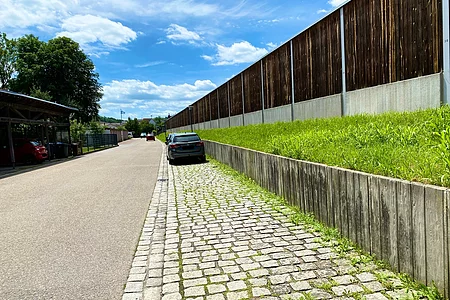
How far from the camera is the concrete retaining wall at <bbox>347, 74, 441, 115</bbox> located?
21.2 ft

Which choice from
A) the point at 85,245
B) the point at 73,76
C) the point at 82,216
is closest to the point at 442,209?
the point at 85,245

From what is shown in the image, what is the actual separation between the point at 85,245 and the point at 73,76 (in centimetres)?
4419

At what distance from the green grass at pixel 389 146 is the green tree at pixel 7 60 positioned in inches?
2100

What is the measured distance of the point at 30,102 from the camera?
21.3m

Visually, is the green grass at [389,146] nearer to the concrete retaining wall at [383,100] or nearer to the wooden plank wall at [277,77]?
the concrete retaining wall at [383,100]

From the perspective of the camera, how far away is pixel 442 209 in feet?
8.93

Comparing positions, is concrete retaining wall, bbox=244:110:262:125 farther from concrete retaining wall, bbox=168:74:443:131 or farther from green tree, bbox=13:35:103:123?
green tree, bbox=13:35:103:123

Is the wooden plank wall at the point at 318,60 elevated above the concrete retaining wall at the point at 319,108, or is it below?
above

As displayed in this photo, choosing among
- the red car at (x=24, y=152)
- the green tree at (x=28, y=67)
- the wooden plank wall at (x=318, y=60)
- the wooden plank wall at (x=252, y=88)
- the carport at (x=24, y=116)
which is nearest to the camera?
the wooden plank wall at (x=318, y=60)

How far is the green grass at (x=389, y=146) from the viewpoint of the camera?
10.6 ft

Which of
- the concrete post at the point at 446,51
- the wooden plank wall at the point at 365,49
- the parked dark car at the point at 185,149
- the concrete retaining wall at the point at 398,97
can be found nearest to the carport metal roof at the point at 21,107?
the parked dark car at the point at 185,149

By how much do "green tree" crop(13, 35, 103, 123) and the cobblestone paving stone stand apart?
133 feet

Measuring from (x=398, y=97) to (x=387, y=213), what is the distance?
4844 mm

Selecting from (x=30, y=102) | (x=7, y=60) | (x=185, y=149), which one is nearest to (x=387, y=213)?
(x=185, y=149)
